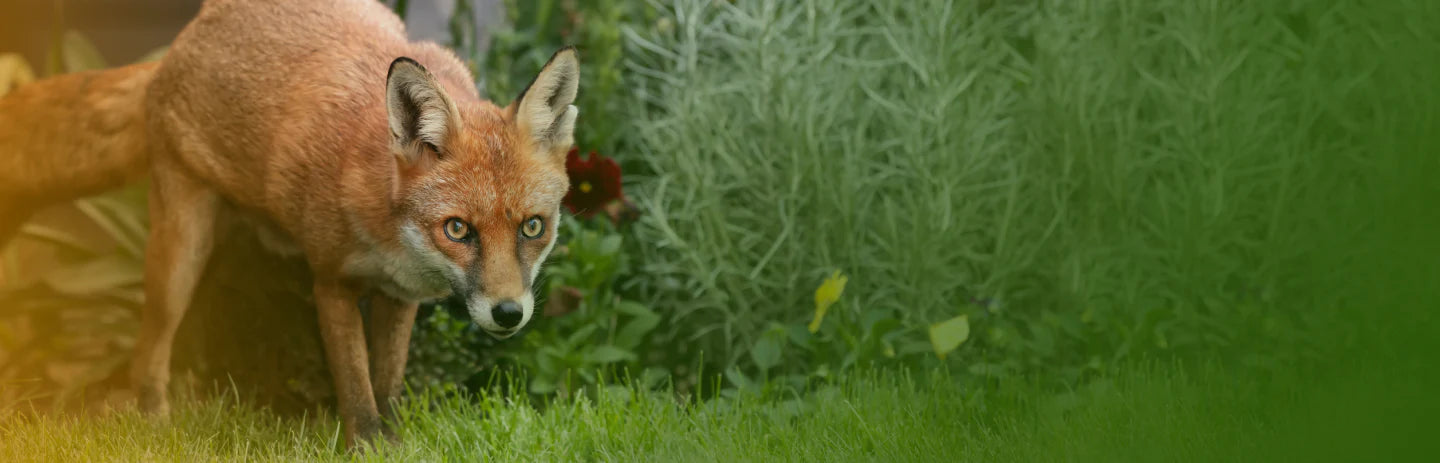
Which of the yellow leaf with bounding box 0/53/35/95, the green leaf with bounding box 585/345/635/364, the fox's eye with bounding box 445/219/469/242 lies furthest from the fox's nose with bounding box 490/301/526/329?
the yellow leaf with bounding box 0/53/35/95

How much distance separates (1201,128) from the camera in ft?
15.2

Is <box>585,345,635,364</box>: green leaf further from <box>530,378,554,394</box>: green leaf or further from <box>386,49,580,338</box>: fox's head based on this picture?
<box>386,49,580,338</box>: fox's head

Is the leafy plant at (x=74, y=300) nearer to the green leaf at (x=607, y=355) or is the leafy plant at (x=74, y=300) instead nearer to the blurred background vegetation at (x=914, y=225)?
the blurred background vegetation at (x=914, y=225)

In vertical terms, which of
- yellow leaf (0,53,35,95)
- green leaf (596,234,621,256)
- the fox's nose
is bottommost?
green leaf (596,234,621,256)

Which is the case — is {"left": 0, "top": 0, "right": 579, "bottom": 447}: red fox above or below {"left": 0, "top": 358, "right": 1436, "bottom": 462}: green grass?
above

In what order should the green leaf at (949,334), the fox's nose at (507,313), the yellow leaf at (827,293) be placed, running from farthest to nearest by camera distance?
1. the yellow leaf at (827,293)
2. the green leaf at (949,334)
3. the fox's nose at (507,313)

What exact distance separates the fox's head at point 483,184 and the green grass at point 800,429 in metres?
0.61

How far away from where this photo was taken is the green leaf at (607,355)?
454 cm

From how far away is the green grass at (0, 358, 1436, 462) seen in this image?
10.8 ft

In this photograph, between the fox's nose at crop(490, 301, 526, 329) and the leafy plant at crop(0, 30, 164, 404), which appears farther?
the leafy plant at crop(0, 30, 164, 404)

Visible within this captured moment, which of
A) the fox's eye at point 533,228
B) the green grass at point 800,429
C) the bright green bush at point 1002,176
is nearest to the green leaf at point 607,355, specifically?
the green grass at point 800,429

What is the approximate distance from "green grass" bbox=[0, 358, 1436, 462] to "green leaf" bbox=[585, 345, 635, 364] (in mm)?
301

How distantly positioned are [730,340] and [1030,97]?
1.74 meters

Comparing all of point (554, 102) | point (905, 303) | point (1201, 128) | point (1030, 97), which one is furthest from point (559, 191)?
point (1201, 128)
